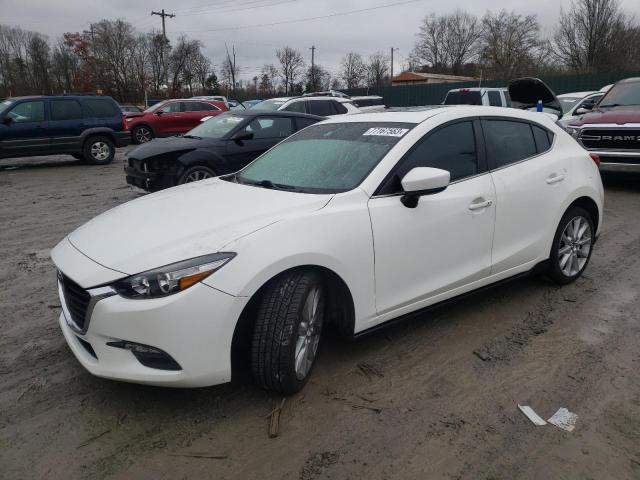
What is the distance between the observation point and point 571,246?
175 inches

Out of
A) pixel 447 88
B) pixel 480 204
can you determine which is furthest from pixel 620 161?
pixel 447 88

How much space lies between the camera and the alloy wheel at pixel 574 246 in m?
4.36

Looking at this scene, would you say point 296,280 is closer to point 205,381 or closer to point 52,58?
point 205,381

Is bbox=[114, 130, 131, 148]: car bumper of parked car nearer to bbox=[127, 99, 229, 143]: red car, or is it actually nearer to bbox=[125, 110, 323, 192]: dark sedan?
bbox=[127, 99, 229, 143]: red car

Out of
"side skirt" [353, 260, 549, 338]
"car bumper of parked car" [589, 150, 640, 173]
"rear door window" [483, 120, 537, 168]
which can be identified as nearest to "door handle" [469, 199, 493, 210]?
"rear door window" [483, 120, 537, 168]

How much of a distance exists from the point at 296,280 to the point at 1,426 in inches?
67.4

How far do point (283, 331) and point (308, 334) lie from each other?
0.28 metres

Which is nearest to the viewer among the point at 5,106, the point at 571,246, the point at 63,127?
the point at 571,246

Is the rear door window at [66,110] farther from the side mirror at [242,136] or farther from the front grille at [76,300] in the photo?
the front grille at [76,300]

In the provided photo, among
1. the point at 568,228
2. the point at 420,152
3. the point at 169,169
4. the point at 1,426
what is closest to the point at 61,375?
the point at 1,426

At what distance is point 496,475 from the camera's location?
90.7 inches

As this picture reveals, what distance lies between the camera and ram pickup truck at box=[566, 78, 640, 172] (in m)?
8.41

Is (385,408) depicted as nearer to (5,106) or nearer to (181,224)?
(181,224)

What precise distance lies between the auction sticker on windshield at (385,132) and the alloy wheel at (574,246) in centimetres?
181
